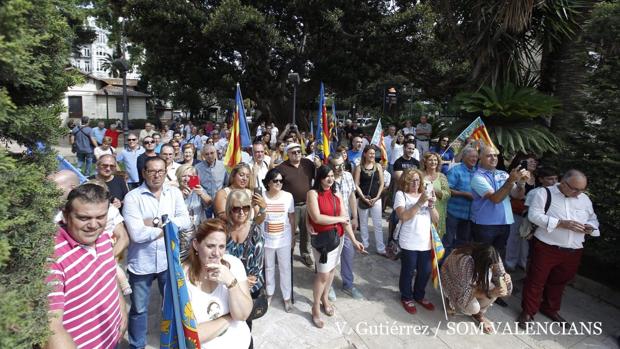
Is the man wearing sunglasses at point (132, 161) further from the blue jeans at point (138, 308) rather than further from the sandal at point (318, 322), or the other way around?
the sandal at point (318, 322)

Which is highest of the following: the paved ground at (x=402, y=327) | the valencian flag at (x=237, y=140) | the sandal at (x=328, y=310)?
the valencian flag at (x=237, y=140)

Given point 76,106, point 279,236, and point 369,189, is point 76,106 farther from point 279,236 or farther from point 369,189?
point 279,236

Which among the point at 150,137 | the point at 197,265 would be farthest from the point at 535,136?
the point at 150,137

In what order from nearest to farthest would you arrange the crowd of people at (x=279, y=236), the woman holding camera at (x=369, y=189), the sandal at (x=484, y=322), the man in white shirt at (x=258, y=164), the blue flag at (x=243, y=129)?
the crowd of people at (x=279, y=236) → the sandal at (x=484, y=322) → the man in white shirt at (x=258, y=164) → the blue flag at (x=243, y=129) → the woman holding camera at (x=369, y=189)

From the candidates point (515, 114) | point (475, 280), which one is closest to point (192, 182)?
point (475, 280)

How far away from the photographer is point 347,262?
4.41 metres

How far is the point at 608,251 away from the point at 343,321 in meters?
3.03

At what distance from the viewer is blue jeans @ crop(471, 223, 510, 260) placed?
4.19m

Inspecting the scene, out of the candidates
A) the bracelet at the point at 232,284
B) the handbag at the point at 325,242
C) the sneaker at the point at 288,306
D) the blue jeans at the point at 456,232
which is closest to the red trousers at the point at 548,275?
the blue jeans at the point at 456,232

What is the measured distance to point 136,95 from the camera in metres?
35.9

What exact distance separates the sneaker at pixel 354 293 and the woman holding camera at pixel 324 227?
0.52 meters

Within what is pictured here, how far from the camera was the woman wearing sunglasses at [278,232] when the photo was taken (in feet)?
12.9

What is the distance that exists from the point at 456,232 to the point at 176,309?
409cm

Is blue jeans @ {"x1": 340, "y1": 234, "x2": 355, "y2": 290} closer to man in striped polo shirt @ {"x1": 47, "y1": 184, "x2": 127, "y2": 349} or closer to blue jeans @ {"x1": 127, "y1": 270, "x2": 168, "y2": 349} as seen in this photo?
blue jeans @ {"x1": 127, "y1": 270, "x2": 168, "y2": 349}
